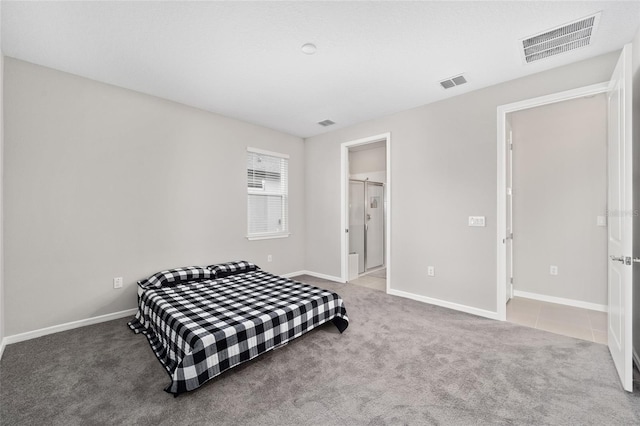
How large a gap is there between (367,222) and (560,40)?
3672 millimetres

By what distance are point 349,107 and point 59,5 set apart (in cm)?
282

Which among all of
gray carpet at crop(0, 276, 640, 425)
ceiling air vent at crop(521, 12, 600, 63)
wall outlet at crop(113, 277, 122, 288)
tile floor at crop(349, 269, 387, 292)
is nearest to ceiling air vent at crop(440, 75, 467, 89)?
ceiling air vent at crop(521, 12, 600, 63)

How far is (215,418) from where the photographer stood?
5.24 feet

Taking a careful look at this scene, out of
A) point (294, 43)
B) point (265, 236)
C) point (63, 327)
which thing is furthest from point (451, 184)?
point (63, 327)

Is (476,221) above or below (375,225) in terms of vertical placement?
above

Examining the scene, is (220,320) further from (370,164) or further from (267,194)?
(370,164)

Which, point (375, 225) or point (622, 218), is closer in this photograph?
point (622, 218)

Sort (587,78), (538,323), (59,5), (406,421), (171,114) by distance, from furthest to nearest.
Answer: (171,114) < (538,323) < (587,78) < (59,5) < (406,421)

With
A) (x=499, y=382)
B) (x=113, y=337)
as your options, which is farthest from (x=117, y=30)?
(x=499, y=382)

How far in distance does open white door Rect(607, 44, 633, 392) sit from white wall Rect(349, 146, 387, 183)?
366 cm

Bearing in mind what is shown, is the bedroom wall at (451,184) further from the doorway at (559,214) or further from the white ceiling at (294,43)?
the doorway at (559,214)

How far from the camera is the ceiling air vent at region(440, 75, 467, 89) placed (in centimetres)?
290

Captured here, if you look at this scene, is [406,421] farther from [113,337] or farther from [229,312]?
[113,337]

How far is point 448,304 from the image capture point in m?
3.41
